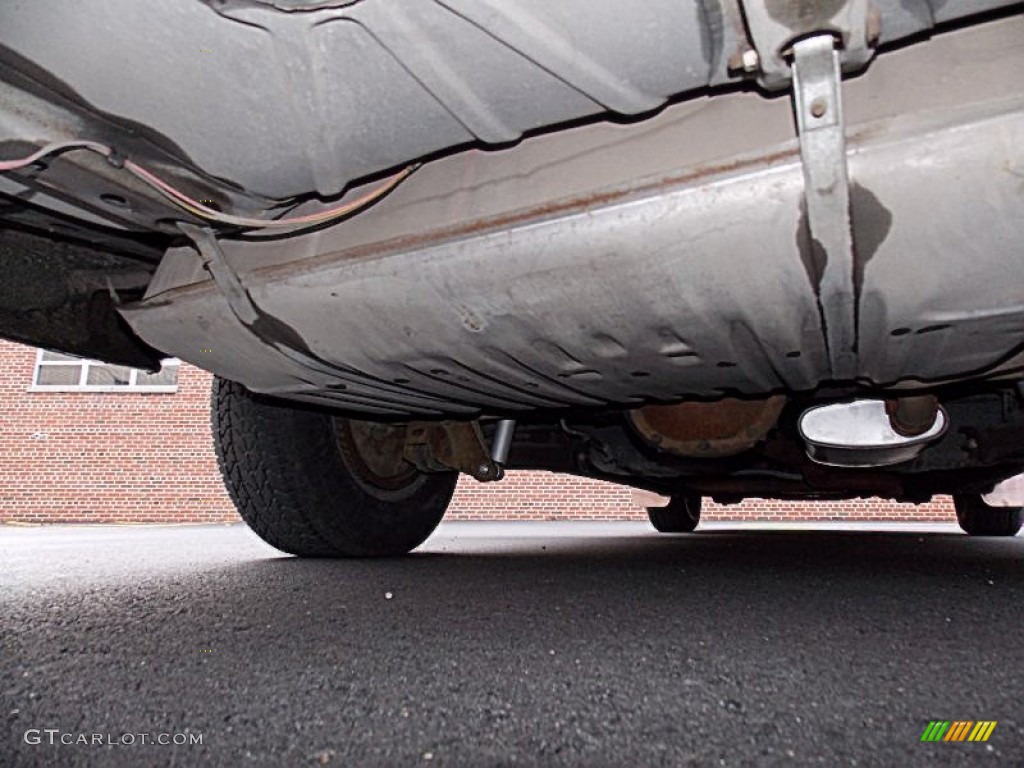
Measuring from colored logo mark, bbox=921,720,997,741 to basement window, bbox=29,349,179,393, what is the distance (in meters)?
8.75

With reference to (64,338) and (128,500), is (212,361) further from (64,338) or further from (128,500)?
(128,500)

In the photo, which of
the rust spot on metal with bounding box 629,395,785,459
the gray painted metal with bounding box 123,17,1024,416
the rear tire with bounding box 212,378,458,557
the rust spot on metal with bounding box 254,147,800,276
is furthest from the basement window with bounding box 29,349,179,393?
the rust spot on metal with bounding box 254,147,800,276

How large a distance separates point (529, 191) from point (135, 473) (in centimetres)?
865

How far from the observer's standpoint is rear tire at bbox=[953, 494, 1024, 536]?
3506 mm

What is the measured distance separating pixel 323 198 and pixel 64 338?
1.89 feet

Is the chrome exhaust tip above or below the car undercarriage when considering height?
below

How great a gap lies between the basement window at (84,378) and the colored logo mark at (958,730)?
875 cm

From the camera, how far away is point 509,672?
26.9 inches

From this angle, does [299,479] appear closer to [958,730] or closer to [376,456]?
[376,456]

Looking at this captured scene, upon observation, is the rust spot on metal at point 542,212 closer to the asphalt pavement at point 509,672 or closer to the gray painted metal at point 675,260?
the gray painted metal at point 675,260

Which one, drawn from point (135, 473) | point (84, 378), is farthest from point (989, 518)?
point (84, 378)

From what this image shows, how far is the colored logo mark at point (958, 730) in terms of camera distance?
51 centimetres

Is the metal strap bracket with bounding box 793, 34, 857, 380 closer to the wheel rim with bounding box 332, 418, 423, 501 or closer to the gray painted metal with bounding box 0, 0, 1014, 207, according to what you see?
the gray painted metal with bounding box 0, 0, 1014, 207

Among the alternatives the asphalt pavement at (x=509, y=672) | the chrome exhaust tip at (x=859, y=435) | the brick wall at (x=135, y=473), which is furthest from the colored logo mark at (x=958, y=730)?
the brick wall at (x=135, y=473)
